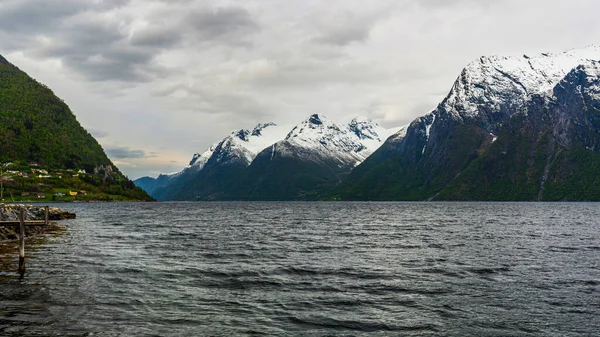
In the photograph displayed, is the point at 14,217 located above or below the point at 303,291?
above

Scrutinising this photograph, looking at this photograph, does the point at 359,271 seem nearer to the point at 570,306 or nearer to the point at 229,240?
the point at 570,306

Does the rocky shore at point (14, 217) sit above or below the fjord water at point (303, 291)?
above

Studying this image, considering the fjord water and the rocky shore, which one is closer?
the fjord water

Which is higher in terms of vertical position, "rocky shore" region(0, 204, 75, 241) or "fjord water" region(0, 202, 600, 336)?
"rocky shore" region(0, 204, 75, 241)

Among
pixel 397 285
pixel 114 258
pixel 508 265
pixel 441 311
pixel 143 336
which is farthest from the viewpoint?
Answer: pixel 114 258

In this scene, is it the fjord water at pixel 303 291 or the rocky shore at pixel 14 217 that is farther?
the rocky shore at pixel 14 217

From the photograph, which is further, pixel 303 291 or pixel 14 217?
pixel 14 217

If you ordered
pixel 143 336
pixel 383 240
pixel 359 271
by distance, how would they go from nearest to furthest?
pixel 143 336, pixel 359 271, pixel 383 240

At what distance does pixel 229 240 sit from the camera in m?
75.4

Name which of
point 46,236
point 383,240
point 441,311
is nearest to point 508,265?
point 441,311

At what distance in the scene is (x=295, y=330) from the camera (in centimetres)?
2541

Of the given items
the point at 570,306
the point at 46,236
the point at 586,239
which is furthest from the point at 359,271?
the point at 46,236

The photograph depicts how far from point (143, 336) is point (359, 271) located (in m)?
24.3

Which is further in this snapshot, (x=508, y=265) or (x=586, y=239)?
(x=586, y=239)
